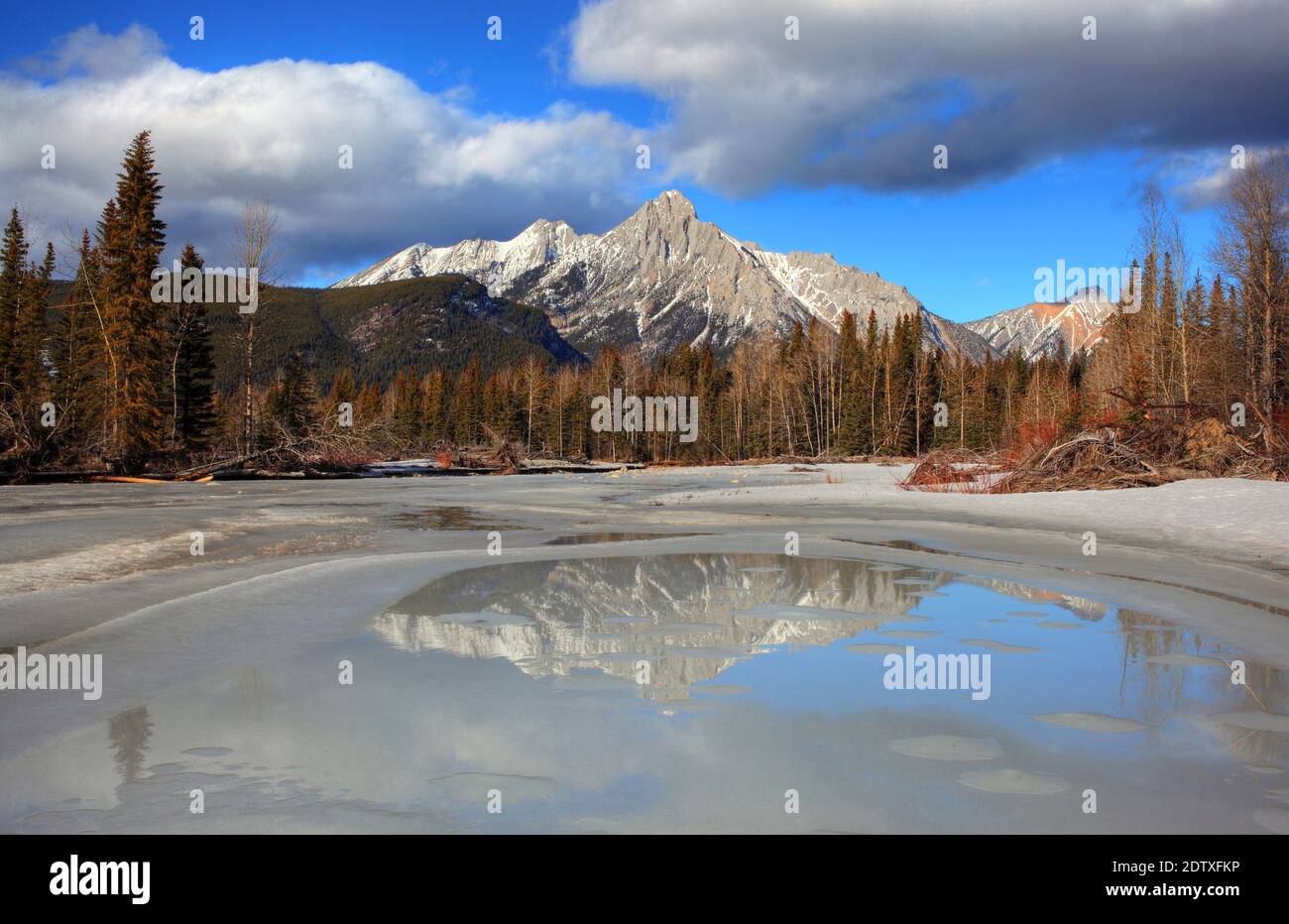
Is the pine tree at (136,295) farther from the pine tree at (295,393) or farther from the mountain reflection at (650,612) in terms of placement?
the mountain reflection at (650,612)

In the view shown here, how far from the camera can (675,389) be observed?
10100 cm

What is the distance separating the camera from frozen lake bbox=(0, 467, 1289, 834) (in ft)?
10.4

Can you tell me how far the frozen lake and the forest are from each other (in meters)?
16.8

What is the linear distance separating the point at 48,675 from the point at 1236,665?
749cm

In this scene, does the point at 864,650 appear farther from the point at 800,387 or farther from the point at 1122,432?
the point at 800,387

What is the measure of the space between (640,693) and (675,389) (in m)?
97.0

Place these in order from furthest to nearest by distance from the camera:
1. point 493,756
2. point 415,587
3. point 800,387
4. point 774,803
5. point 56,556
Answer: point 800,387 → point 56,556 → point 415,587 → point 493,756 → point 774,803

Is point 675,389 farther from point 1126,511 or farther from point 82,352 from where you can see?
point 1126,511

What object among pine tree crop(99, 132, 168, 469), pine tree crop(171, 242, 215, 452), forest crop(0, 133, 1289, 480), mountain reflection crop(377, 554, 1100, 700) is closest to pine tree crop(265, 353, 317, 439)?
forest crop(0, 133, 1289, 480)

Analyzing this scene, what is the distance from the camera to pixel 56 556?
376 inches

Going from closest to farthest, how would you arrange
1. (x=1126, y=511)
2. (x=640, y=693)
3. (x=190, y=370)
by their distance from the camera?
(x=640, y=693) < (x=1126, y=511) < (x=190, y=370)

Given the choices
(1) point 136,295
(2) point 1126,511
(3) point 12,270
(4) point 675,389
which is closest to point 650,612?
(2) point 1126,511

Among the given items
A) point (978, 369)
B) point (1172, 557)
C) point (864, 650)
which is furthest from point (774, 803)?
point (978, 369)

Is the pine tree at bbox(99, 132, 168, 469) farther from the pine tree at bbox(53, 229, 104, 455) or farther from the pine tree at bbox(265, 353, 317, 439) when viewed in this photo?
the pine tree at bbox(265, 353, 317, 439)
